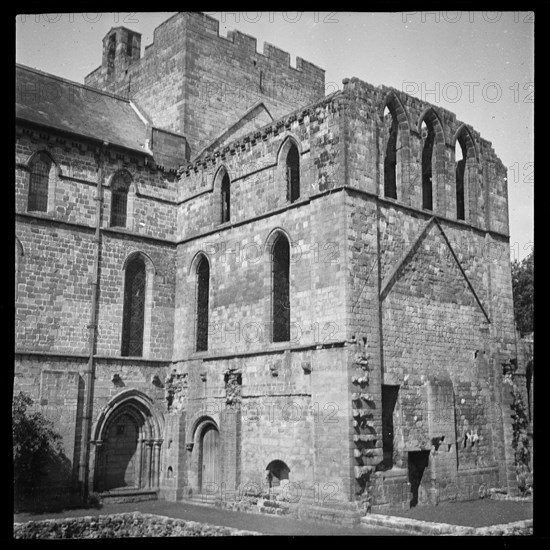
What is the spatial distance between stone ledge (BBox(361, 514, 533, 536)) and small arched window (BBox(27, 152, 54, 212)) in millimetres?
12938

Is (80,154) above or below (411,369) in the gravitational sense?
above

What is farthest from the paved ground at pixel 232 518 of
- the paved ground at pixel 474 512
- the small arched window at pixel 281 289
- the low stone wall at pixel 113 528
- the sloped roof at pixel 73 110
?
the sloped roof at pixel 73 110

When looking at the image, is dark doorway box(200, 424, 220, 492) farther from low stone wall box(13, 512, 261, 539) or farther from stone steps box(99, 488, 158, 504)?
low stone wall box(13, 512, 261, 539)

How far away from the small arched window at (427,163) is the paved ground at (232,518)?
1017 cm

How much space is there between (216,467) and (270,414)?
3.08 m

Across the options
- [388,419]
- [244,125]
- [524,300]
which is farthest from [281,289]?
[524,300]

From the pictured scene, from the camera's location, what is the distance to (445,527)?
15.6m

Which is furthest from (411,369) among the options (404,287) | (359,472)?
(359,472)

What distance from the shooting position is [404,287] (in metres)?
20.6

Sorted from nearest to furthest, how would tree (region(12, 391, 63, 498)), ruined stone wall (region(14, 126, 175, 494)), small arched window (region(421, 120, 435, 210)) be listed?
tree (region(12, 391, 63, 498))
ruined stone wall (region(14, 126, 175, 494))
small arched window (region(421, 120, 435, 210))

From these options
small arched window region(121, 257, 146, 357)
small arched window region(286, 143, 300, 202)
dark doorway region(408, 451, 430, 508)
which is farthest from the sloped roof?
dark doorway region(408, 451, 430, 508)

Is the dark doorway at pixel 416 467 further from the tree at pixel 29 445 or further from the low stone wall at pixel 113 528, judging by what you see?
the tree at pixel 29 445

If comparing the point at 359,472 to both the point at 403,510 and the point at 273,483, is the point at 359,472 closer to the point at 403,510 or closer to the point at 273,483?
the point at 403,510

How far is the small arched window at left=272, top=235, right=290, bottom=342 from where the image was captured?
21.0 m
